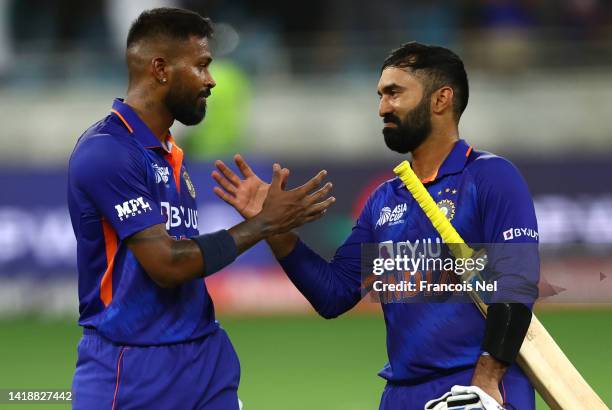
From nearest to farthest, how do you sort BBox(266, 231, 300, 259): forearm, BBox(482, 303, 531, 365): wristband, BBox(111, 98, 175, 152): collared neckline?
BBox(482, 303, 531, 365): wristband, BBox(111, 98, 175, 152): collared neckline, BBox(266, 231, 300, 259): forearm

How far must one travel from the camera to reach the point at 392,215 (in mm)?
5215

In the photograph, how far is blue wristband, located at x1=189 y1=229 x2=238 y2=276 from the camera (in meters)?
4.83

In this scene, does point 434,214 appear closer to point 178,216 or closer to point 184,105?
point 178,216

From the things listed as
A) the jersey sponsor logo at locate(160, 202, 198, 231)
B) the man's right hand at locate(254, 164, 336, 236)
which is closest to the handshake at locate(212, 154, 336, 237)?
the man's right hand at locate(254, 164, 336, 236)

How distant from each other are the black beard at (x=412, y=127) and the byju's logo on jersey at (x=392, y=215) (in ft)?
0.90

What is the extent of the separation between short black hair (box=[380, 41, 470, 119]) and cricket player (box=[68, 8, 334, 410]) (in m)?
0.68

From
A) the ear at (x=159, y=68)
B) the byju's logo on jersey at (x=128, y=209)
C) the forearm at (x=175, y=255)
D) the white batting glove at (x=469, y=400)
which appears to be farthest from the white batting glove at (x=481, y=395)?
the ear at (x=159, y=68)

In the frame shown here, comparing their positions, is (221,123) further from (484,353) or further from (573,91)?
(484,353)

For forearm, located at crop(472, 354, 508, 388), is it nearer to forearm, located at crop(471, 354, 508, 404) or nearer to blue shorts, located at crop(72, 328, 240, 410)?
forearm, located at crop(471, 354, 508, 404)

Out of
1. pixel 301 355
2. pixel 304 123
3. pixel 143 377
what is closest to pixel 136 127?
pixel 143 377

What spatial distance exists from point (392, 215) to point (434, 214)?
28cm

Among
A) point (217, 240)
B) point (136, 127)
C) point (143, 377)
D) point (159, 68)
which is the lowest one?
point (143, 377)

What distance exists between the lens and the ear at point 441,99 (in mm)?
5219

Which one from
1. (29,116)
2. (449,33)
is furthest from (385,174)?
(29,116)
